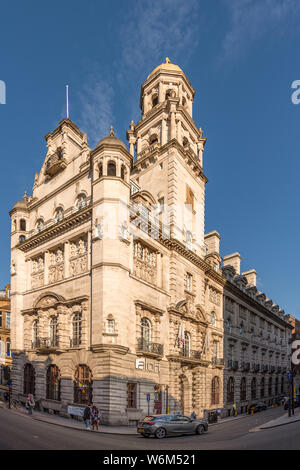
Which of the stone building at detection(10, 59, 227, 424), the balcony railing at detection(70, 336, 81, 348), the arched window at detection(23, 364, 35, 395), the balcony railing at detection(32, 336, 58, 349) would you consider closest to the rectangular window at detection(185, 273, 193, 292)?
the stone building at detection(10, 59, 227, 424)

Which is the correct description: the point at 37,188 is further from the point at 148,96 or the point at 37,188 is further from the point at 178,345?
the point at 178,345

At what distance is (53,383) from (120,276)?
11.9m

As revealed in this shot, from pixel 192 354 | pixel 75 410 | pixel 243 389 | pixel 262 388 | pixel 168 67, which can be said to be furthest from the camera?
pixel 262 388

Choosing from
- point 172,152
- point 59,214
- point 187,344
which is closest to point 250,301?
point 187,344

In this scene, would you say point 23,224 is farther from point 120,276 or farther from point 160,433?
point 160,433

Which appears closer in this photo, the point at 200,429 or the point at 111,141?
the point at 200,429

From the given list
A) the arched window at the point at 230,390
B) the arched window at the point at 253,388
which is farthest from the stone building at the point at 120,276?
the arched window at the point at 253,388

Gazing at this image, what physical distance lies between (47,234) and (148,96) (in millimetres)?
24173

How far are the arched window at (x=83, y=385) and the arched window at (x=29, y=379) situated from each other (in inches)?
292

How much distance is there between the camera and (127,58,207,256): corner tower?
38375 millimetres

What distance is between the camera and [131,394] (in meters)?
27.8

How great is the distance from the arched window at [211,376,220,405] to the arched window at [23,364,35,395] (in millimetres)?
20511

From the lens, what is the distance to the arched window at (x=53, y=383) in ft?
100

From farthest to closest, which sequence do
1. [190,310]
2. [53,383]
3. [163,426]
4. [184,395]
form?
[190,310] < [184,395] < [53,383] < [163,426]
